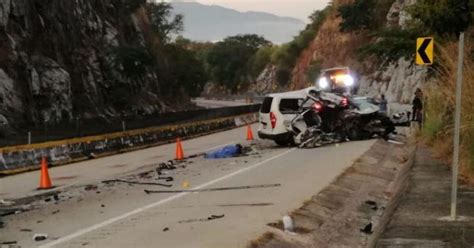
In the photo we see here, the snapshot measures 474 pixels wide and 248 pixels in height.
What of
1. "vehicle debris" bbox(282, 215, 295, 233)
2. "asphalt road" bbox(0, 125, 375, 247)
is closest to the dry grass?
"asphalt road" bbox(0, 125, 375, 247)

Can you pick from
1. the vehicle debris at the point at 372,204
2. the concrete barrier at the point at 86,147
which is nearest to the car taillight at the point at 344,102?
the concrete barrier at the point at 86,147

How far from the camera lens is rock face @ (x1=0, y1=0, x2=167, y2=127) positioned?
36.7 metres

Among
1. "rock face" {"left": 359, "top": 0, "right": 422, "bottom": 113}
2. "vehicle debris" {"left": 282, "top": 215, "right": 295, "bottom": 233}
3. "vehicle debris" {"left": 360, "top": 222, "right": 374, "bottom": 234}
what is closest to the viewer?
"vehicle debris" {"left": 282, "top": 215, "right": 295, "bottom": 233}

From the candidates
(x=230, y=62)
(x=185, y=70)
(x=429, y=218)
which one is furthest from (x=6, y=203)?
(x=230, y=62)

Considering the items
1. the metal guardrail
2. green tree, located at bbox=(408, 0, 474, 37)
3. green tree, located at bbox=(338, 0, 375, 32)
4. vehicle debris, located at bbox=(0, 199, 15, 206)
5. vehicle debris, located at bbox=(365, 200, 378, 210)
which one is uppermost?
green tree, located at bbox=(338, 0, 375, 32)

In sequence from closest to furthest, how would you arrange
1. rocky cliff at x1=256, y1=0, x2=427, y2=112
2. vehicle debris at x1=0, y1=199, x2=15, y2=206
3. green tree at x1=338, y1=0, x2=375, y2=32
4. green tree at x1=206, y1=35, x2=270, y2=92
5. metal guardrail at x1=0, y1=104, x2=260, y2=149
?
vehicle debris at x1=0, y1=199, x2=15, y2=206 < metal guardrail at x1=0, y1=104, x2=260, y2=149 < rocky cliff at x1=256, y1=0, x2=427, y2=112 < green tree at x1=338, y1=0, x2=375, y2=32 < green tree at x1=206, y1=35, x2=270, y2=92

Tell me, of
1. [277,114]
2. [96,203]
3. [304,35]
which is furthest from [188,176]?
[304,35]

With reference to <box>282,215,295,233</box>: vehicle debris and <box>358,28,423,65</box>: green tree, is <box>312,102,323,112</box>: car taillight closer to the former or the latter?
<box>358,28,423,65</box>: green tree

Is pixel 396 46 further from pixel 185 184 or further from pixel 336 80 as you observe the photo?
pixel 336 80

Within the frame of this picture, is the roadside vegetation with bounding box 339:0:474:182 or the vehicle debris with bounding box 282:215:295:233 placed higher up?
the roadside vegetation with bounding box 339:0:474:182

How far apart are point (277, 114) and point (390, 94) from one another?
3978 cm

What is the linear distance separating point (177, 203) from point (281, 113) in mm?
12151

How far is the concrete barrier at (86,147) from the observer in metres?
19.6

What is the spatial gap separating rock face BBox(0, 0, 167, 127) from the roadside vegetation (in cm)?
2029
